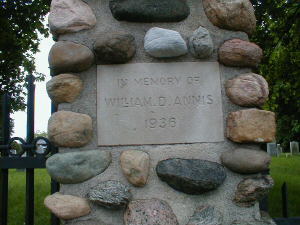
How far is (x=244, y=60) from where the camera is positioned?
1821 millimetres

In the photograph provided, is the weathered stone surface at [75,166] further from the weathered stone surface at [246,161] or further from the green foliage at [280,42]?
the green foliage at [280,42]

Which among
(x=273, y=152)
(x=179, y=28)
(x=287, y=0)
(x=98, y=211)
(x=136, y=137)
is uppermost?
(x=287, y=0)

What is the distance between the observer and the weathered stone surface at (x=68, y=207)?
1.69m

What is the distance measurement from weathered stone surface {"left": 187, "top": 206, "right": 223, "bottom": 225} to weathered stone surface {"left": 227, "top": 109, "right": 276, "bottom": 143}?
0.39 metres

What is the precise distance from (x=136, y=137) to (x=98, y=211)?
0.43 meters

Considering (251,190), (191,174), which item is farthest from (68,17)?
(251,190)

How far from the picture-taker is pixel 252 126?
175cm

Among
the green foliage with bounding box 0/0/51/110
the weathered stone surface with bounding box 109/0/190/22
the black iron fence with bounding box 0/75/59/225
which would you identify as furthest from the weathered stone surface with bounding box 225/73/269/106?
the green foliage with bounding box 0/0/51/110

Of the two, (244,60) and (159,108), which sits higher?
(244,60)

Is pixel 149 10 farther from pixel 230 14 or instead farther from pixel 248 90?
pixel 248 90

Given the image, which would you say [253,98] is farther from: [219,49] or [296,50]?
[296,50]

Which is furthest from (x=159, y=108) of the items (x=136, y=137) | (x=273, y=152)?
(x=273, y=152)

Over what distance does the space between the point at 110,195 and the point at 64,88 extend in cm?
61

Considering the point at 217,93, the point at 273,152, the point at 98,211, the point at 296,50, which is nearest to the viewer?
the point at 98,211
